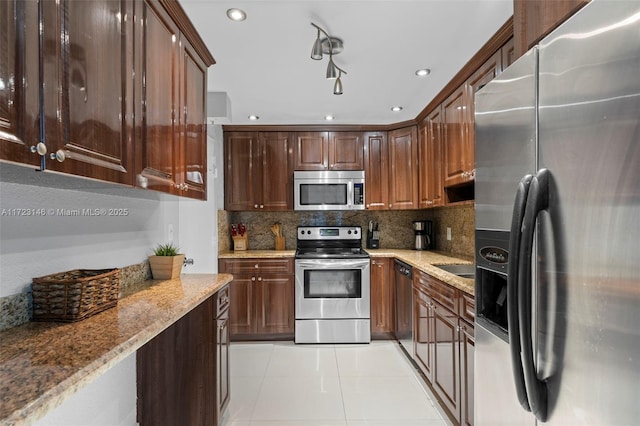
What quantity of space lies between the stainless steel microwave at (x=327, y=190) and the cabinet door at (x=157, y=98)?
6.76 feet

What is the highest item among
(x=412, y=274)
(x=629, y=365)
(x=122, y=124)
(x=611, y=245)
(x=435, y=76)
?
(x=435, y=76)

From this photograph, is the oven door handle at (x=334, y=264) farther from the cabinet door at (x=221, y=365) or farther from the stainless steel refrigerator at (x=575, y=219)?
the stainless steel refrigerator at (x=575, y=219)

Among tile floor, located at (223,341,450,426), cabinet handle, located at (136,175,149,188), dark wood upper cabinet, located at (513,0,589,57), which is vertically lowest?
tile floor, located at (223,341,450,426)

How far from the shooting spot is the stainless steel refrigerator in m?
0.67

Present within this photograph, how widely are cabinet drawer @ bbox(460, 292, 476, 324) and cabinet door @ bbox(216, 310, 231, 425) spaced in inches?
52.7

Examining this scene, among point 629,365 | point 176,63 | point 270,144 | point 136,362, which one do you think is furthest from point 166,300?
point 270,144

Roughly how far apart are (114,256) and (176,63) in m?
1.04

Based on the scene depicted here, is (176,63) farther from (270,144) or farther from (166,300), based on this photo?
(270,144)

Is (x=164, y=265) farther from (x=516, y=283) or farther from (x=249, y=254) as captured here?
(x=516, y=283)

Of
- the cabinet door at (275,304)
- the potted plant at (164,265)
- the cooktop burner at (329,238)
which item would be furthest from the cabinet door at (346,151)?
the potted plant at (164,265)

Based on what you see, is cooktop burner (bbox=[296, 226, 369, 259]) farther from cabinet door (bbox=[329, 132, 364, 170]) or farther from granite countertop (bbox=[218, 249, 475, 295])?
cabinet door (bbox=[329, 132, 364, 170])

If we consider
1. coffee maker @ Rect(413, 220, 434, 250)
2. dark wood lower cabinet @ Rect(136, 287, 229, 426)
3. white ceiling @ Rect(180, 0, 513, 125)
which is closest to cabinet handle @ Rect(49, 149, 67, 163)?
dark wood lower cabinet @ Rect(136, 287, 229, 426)

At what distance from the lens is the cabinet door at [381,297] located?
11.7ft

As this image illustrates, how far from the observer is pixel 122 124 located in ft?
4.27
